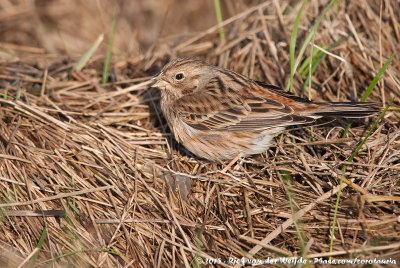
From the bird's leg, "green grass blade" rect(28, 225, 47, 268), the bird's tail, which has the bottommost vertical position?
"green grass blade" rect(28, 225, 47, 268)

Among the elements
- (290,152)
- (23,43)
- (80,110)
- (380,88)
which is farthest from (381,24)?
(23,43)

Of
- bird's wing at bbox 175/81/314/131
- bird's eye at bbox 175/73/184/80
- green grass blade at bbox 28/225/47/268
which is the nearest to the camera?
green grass blade at bbox 28/225/47/268

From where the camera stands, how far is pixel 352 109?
178 inches

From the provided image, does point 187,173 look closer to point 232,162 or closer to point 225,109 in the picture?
point 232,162

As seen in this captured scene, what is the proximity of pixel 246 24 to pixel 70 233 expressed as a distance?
4452mm

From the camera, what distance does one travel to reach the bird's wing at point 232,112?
15.6 ft

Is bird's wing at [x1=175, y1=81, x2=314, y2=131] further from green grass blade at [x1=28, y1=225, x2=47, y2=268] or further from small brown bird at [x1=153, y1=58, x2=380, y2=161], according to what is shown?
green grass blade at [x1=28, y1=225, x2=47, y2=268]

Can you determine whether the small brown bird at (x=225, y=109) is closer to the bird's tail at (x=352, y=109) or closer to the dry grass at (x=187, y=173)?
the bird's tail at (x=352, y=109)

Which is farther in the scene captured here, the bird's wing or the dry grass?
the bird's wing

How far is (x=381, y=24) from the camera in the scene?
614 cm

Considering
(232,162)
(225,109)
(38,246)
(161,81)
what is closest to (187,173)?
(232,162)

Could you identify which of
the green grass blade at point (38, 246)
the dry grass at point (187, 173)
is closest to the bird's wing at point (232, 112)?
the dry grass at point (187, 173)

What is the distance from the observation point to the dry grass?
4.02 m

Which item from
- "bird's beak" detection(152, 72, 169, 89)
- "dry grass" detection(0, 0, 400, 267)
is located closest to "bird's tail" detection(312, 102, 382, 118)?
"dry grass" detection(0, 0, 400, 267)
